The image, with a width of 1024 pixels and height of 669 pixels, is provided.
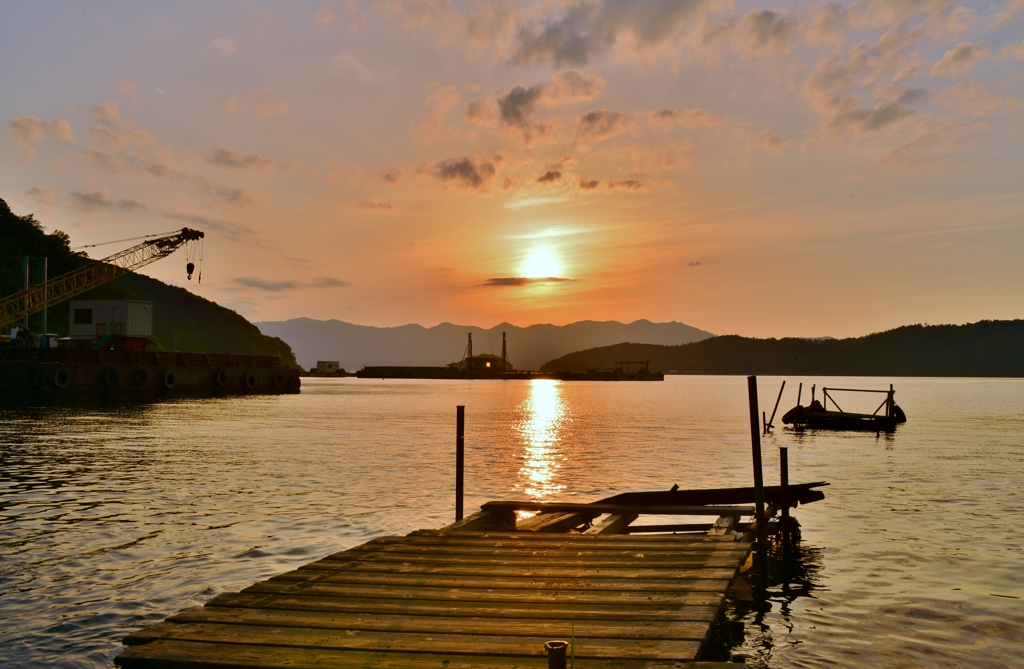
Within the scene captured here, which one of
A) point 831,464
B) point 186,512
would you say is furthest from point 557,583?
point 831,464

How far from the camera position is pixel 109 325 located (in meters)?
91.3

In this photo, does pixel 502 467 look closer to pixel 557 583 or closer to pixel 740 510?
pixel 740 510

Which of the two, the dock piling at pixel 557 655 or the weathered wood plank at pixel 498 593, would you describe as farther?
the weathered wood plank at pixel 498 593

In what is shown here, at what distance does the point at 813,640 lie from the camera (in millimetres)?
11188

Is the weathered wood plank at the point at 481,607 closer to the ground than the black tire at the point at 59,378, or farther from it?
closer to the ground

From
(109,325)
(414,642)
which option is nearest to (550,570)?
(414,642)

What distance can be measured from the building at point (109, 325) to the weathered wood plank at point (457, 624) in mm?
93638

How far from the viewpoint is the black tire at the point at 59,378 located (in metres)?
71.9

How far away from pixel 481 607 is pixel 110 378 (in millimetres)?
82314

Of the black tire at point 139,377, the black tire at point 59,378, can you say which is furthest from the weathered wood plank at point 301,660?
the black tire at point 139,377

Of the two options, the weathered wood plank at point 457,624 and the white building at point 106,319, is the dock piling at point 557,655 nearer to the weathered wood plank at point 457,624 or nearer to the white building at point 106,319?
the weathered wood plank at point 457,624

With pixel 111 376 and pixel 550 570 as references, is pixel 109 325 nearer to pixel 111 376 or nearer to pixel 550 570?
→ pixel 111 376

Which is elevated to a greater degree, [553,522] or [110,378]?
[110,378]

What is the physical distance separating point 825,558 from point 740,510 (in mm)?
2958
